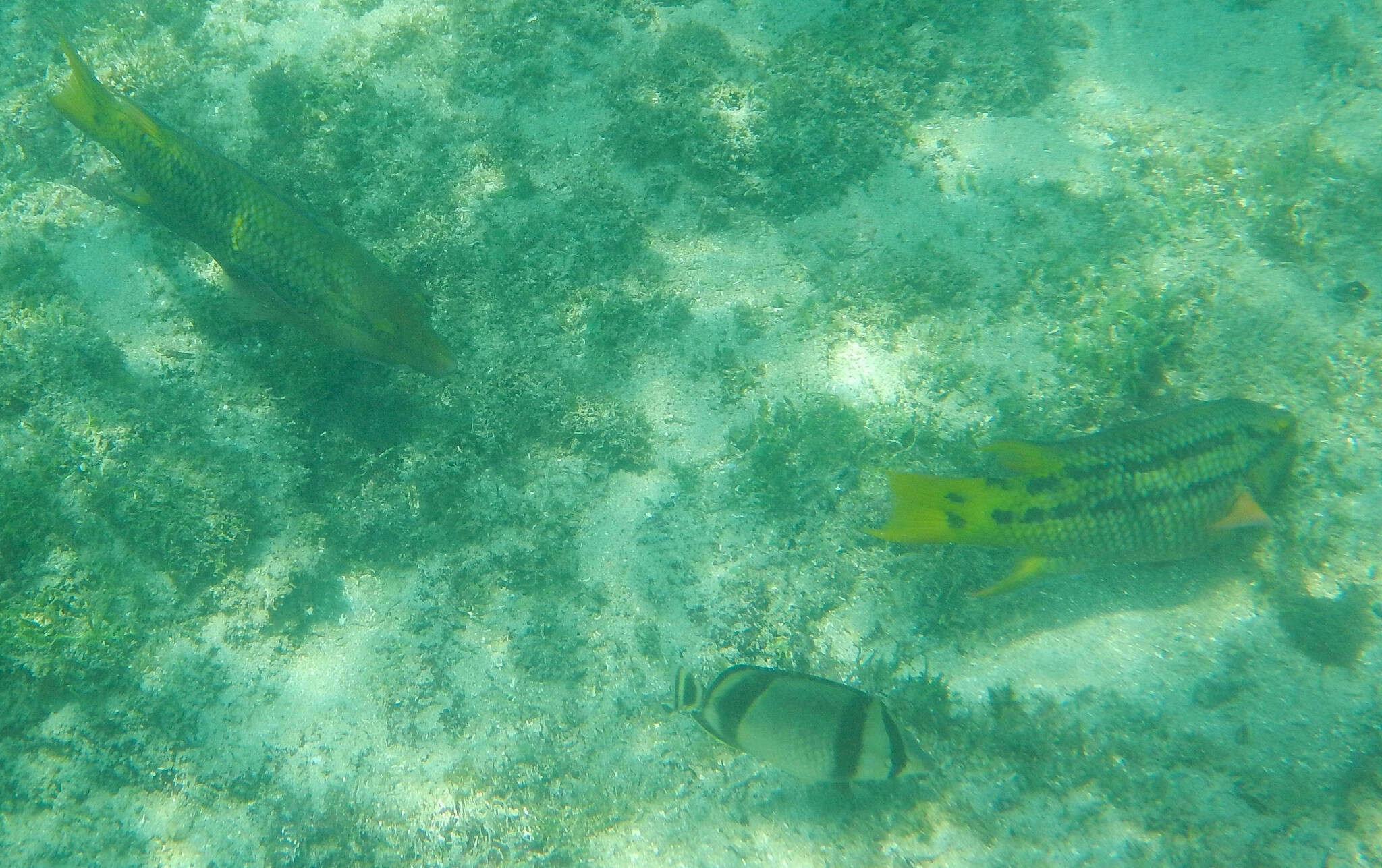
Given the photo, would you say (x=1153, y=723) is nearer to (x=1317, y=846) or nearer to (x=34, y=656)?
(x=1317, y=846)

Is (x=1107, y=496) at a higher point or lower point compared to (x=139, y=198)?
lower

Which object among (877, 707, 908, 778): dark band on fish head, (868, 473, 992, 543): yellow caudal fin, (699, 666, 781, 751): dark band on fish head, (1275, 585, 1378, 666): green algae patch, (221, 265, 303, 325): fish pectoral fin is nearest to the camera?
(877, 707, 908, 778): dark band on fish head

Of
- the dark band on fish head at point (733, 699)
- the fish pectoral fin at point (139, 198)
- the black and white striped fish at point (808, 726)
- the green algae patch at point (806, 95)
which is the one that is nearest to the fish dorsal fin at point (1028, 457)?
the black and white striped fish at point (808, 726)

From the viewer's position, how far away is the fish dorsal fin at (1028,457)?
113 inches

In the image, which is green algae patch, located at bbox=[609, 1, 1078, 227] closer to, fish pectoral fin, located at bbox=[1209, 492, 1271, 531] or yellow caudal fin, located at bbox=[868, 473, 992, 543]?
yellow caudal fin, located at bbox=[868, 473, 992, 543]

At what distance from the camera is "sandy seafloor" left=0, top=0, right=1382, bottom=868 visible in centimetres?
312

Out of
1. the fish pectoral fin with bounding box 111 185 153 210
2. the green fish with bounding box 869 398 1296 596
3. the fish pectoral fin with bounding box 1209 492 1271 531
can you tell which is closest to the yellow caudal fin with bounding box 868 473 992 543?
the green fish with bounding box 869 398 1296 596

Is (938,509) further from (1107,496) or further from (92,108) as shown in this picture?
(92,108)

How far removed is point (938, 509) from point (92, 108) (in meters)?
4.71

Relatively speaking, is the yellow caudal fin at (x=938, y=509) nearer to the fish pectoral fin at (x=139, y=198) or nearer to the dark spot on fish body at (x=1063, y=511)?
the dark spot on fish body at (x=1063, y=511)

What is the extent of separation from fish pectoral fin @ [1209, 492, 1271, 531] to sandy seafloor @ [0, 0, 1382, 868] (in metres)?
0.47

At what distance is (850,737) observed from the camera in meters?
2.55

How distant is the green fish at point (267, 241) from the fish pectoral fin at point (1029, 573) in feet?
9.29


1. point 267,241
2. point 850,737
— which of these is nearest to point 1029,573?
point 850,737
